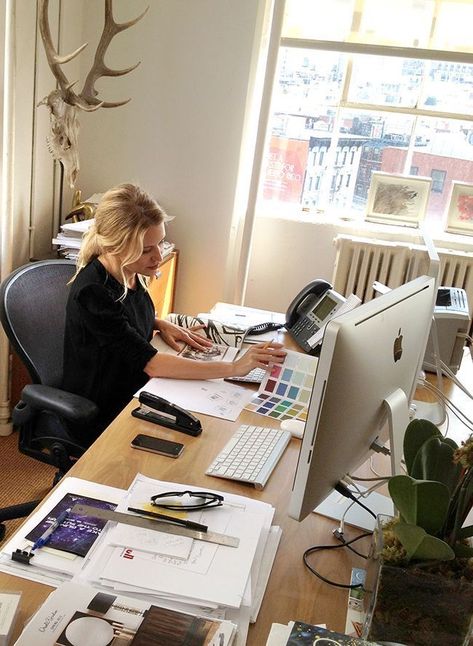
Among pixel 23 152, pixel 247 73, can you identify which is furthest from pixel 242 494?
pixel 247 73

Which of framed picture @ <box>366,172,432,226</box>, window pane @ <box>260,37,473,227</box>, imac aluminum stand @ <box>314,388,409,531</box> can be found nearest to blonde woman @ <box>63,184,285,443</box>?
imac aluminum stand @ <box>314,388,409,531</box>

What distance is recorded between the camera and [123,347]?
72.2 inches

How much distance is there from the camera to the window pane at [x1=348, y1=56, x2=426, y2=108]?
334 cm

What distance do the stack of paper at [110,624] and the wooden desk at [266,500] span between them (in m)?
0.06

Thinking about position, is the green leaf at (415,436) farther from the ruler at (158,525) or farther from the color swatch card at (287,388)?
the color swatch card at (287,388)

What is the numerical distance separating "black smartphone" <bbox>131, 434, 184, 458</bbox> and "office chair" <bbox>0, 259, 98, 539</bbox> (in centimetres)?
27

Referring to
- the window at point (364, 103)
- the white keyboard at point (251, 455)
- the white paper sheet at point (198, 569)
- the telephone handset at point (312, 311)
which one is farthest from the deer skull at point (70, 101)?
the white paper sheet at point (198, 569)

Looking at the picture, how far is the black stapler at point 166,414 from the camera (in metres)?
1.56

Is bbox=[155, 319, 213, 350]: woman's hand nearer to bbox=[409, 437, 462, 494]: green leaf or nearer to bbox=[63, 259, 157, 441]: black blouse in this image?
bbox=[63, 259, 157, 441]: black blouse

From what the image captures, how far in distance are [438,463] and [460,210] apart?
2.67m

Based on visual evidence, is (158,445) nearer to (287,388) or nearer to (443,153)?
(287,388)

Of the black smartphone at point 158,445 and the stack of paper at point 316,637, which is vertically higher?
the stack of paper at point 316,637

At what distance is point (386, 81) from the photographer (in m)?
3.37

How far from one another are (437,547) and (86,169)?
9.30 feet
